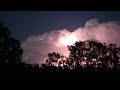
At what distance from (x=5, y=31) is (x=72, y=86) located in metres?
13.1

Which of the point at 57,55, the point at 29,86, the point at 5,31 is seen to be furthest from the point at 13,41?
the point at 29,86

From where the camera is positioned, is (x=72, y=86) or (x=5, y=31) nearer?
(x=72, y=86)

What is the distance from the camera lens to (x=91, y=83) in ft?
7.23

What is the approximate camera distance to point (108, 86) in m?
2.24

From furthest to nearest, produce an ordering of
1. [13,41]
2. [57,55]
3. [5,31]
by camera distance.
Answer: [57,55]
[13,41]
[5,31]

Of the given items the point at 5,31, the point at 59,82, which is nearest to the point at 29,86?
the point at 59,82
